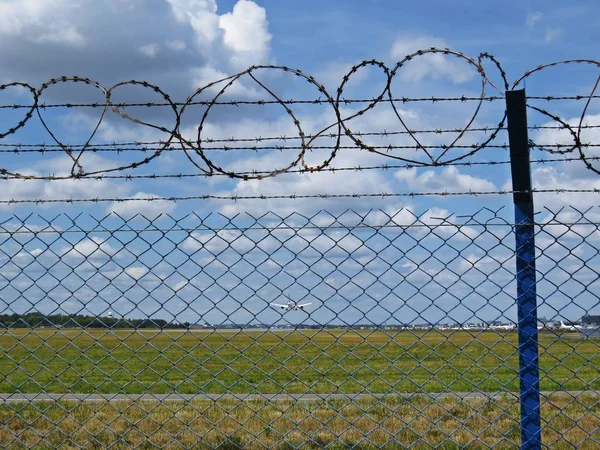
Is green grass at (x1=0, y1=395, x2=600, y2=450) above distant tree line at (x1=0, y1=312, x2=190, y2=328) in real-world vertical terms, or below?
below

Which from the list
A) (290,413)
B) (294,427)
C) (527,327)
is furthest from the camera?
(290,413)

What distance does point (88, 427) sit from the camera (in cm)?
691

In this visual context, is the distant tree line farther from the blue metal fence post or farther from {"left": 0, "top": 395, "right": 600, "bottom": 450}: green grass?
the blue metal fence post

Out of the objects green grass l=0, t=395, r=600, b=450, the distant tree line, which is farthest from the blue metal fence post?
the distant tree line

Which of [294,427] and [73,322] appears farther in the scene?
[294,427]

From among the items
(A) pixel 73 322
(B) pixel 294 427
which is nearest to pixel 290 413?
(B) pixel 294 427

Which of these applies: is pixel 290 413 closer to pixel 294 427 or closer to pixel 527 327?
pixel 294 427

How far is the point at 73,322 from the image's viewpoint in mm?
4375

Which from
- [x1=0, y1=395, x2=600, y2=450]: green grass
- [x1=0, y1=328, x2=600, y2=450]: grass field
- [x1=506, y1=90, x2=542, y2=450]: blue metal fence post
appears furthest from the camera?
[x1=0, y1=395, x2=600, y2=450]: green grass

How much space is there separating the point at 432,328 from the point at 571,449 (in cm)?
209

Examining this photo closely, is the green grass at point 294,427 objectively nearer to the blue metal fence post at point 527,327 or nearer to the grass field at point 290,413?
the grass field at point 290,413

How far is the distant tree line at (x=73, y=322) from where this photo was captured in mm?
4238

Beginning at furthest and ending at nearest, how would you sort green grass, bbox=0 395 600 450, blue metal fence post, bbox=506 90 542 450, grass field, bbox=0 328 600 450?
green grass, bbox=0 395 600 450, grass field, bbox=0 328 600 450, blue metal fence post, bbox=506 90 542 450

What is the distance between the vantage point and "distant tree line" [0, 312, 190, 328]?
4238mm
